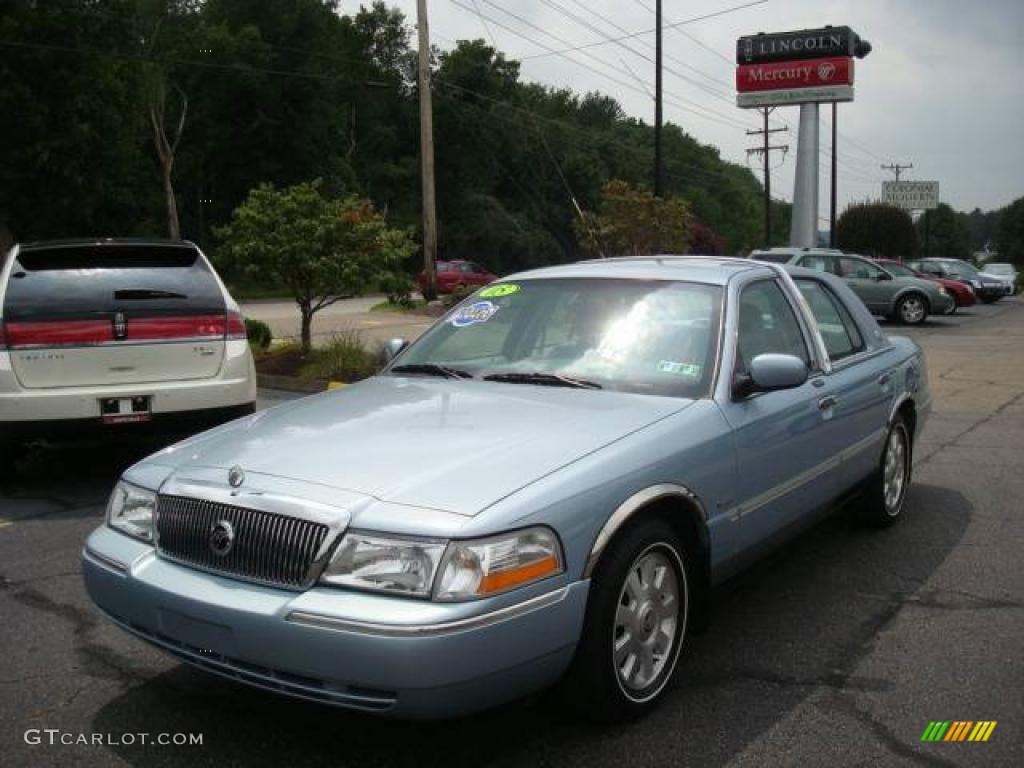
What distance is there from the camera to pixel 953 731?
322 cm

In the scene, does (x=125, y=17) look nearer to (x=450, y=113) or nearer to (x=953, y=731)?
(x=450, y=113)

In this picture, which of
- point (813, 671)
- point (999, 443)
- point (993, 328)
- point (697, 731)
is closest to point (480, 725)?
point (697, 731)

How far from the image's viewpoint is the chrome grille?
2824 millimetres

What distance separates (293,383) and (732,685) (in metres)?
8.62

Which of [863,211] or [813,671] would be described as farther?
[863,211]

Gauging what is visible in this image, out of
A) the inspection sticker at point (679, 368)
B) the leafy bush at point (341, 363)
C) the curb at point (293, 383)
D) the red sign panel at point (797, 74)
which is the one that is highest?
the red sign panel at point (797, 74)

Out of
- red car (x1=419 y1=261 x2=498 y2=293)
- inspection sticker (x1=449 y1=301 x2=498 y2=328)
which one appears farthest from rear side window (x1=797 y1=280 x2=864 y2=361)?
red car (x1=419 y1=261 x2=498 y2=293)

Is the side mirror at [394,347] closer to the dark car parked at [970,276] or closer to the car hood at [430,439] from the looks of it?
the car hood at [430,439]

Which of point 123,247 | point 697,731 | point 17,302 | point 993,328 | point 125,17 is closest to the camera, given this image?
point 697,731

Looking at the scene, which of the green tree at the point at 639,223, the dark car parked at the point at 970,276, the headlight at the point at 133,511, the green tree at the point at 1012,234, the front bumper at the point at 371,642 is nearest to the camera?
the front bumper at the point at 371,642

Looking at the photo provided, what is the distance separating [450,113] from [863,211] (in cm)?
2672

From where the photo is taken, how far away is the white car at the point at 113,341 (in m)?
6.20

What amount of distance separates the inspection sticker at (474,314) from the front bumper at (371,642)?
6.47 ft

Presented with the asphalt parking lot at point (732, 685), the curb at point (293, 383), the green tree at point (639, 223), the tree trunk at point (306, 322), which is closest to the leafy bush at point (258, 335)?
the tree trunk at point (306, 322)
